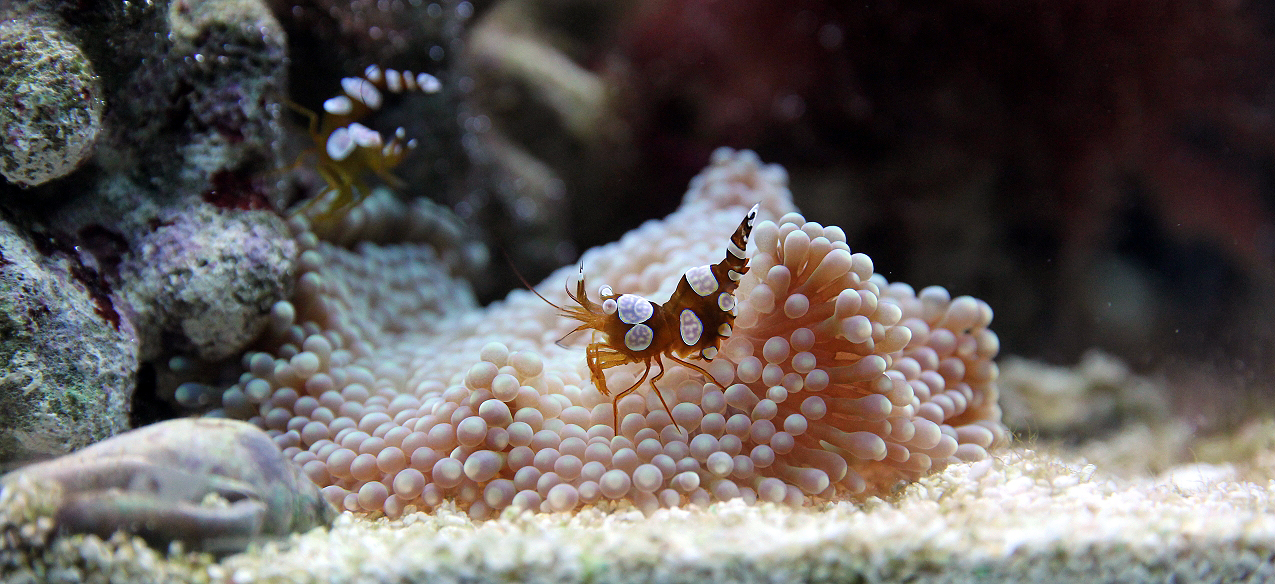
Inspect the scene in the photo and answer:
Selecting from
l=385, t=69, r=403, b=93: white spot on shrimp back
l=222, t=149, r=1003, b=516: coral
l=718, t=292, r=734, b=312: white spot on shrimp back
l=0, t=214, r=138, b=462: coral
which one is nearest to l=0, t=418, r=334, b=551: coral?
l=0, t=214, r=138, b=462: coral

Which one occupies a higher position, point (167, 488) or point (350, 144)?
point (350, 144)

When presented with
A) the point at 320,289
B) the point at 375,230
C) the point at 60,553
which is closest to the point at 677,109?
the point at 375,230

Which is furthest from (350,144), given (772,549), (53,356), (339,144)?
(772,549)

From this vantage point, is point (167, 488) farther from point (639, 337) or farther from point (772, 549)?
point (772, 549)

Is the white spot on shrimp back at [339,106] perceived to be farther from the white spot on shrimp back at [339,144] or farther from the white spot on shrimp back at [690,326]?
the white spot on shrimp back at [690,326]

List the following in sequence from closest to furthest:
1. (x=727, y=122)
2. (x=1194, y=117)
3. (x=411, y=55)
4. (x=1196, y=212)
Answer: (x=411, y=55)
(x=1194, y=117)
(x=1196, y=212)
(x=727, y=122)

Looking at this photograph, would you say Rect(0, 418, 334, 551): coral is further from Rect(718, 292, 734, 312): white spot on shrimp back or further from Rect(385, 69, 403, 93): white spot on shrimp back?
Rect(385, 69, 403, 93): white spot on shrimp back

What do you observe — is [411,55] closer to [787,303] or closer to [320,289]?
[320,289]
